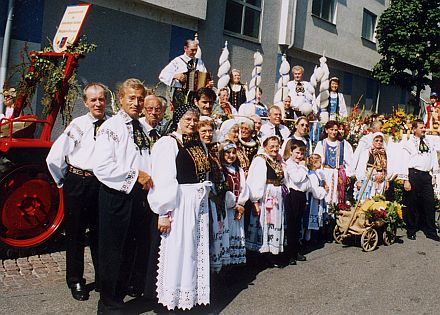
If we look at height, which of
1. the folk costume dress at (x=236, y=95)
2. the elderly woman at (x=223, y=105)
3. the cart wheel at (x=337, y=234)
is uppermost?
the folk costume dress at (x=236, y=95)

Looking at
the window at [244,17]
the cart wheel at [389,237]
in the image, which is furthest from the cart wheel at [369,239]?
the window at [244,17]

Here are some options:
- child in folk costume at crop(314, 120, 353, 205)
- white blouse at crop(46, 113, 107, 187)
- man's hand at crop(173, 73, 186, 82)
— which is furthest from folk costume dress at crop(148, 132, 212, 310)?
child in folk costume at crop(314, 120, 353, 205)

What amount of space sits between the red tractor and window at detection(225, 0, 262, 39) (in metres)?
7.74

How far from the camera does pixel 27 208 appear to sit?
17.9ft

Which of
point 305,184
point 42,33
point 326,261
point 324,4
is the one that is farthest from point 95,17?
point 324,4

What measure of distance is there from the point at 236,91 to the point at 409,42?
13.0 meters

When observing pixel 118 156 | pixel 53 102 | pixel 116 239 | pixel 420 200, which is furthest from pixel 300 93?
pixel 116 239

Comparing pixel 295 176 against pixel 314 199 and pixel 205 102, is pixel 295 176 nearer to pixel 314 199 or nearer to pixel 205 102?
pixel 314 199

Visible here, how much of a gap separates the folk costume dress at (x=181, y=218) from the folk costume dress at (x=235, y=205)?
0.87 m

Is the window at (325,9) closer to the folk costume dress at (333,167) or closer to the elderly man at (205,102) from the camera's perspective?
the folk costume dress at (333,167)

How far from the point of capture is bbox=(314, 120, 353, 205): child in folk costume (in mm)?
7984

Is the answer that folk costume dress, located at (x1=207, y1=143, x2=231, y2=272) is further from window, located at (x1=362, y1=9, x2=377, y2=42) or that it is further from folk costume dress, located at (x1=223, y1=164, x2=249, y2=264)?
window, located at (x1=362, y1=9, x2=377, y2=42)

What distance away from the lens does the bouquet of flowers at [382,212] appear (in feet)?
24.2

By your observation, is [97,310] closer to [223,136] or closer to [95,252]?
[95,252]
